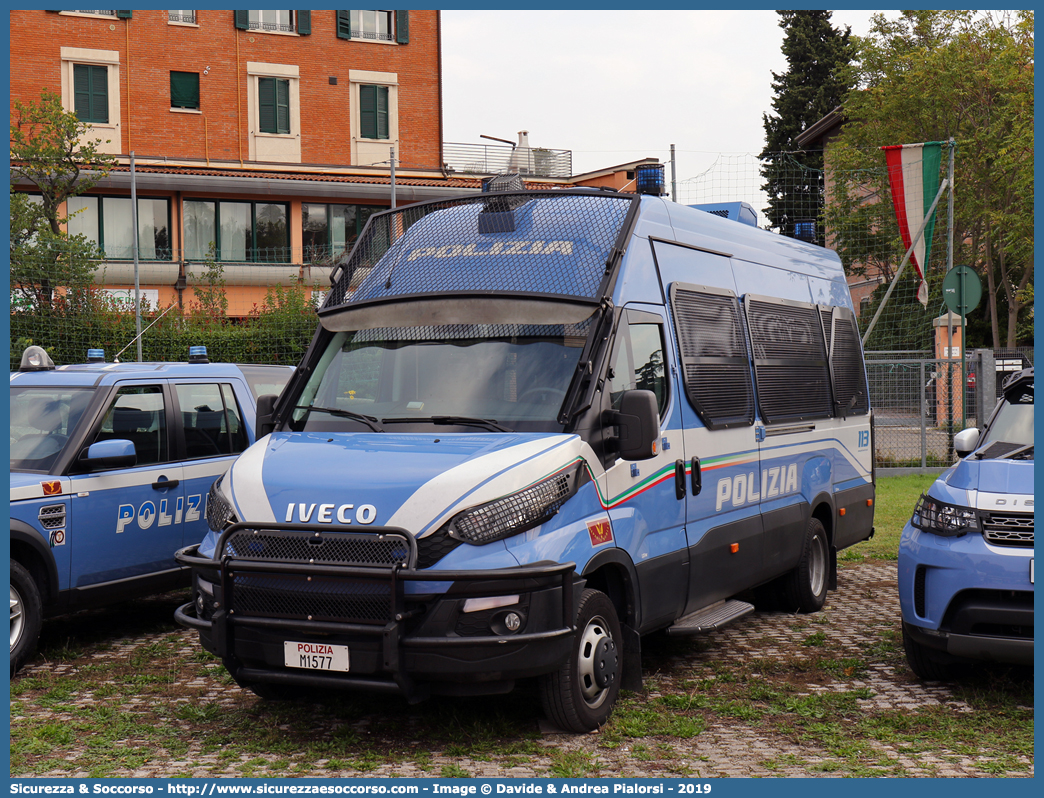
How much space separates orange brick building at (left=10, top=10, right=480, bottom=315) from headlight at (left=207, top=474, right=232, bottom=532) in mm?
25874

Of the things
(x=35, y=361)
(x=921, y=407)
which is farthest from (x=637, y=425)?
(x=921, y=407)

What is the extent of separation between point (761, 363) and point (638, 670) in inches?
113

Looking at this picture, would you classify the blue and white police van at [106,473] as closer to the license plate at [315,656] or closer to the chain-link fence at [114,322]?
the license plate at [315,656]

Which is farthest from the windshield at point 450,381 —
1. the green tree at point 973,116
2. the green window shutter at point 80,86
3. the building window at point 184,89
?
the building window at point 184,89

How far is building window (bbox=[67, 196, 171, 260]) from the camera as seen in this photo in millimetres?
33094

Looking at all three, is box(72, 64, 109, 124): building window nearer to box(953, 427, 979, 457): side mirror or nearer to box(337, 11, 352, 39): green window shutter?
box(337, 11, 352, 39): green window shutter

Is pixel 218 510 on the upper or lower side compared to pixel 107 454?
lower

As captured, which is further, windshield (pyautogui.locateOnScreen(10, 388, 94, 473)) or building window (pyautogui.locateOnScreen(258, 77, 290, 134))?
building window (pyautogui.locateOnScreen(258, 77, 290, 134))

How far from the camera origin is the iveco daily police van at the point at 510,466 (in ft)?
15.9

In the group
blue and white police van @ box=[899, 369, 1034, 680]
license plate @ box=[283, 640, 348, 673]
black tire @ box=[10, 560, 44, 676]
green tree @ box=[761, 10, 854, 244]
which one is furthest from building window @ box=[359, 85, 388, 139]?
license plate @ box=[283, 640, 348, 673]

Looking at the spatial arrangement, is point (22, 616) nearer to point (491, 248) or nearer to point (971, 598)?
point (491, 248)

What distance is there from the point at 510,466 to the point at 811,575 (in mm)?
4401

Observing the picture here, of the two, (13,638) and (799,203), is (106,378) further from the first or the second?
(799,203)

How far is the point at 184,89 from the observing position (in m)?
35.2
